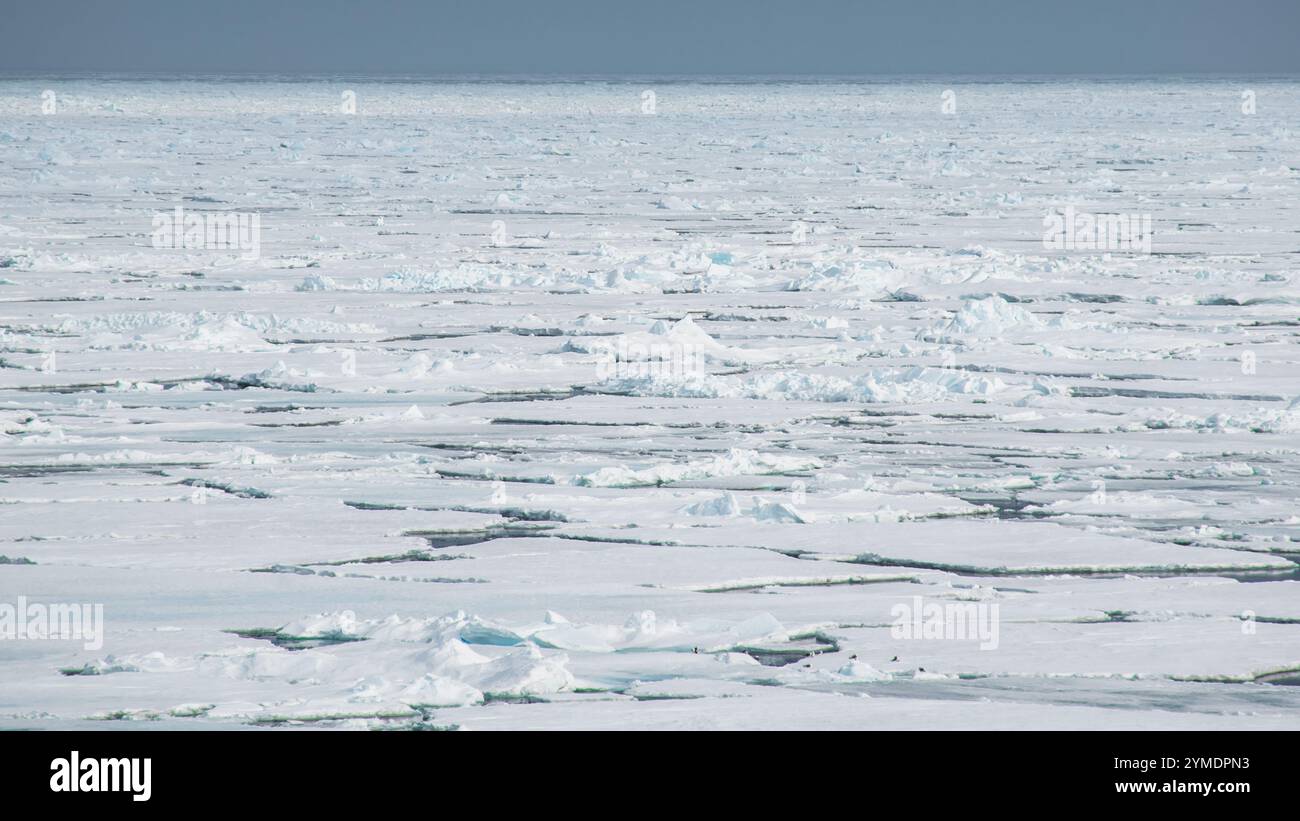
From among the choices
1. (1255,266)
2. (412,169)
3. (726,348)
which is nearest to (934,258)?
(1255,266)

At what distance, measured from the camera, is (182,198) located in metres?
16.1

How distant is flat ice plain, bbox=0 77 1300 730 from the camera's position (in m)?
3.38

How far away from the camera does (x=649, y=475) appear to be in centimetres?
514

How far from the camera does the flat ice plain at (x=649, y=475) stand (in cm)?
338

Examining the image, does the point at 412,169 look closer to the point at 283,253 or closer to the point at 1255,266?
the point at 283,253

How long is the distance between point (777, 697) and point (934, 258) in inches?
320
